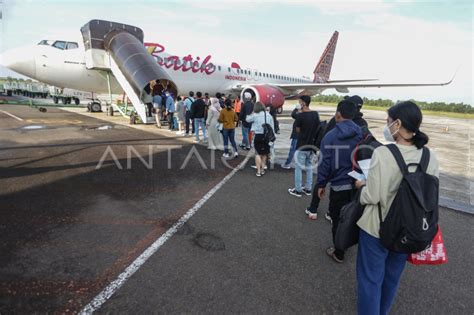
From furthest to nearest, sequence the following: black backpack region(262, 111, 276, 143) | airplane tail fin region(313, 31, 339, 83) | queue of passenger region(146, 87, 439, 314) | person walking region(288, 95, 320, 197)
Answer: airplane tail fin region(313, 31, 339, 83)
black backpack region(262, 111, 276, 143)
person walking region(288, 95, 320, 197)
queue of passenger region(146, 87, 439, 314)

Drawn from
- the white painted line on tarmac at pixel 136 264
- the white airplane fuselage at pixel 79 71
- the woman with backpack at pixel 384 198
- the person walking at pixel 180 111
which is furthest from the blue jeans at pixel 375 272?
the white airplane fuselage at pixel 79 71

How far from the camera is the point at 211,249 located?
336 cm

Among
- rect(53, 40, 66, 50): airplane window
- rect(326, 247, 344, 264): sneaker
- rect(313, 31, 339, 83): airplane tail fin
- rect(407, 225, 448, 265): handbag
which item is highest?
rect(313, 31, 339, 83): airplane tail fin

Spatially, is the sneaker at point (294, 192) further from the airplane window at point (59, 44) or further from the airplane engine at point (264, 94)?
the airplane window at point (59, 44)

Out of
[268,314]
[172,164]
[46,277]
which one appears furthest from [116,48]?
[268,314]

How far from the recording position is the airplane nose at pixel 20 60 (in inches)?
505

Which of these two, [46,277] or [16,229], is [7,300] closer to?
[46,277]

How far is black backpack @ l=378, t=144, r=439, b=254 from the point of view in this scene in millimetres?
1787

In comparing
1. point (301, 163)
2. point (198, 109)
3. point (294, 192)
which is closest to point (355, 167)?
point (301, 163)

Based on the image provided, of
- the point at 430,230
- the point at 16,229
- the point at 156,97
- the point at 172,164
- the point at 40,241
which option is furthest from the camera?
the point at 156,97

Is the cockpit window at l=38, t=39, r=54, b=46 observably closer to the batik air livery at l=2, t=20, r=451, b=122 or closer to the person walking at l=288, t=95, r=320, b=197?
the batik air livery at l=2, t=20, r=451, b=122

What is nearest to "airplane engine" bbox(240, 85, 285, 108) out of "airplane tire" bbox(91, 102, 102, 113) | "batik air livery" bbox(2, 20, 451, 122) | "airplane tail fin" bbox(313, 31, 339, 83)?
"batik air livery" bbox(2, 20, 451, 122)

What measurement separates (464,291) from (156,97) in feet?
39.4

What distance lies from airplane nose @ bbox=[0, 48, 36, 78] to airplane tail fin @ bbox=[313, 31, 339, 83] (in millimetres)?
26152
